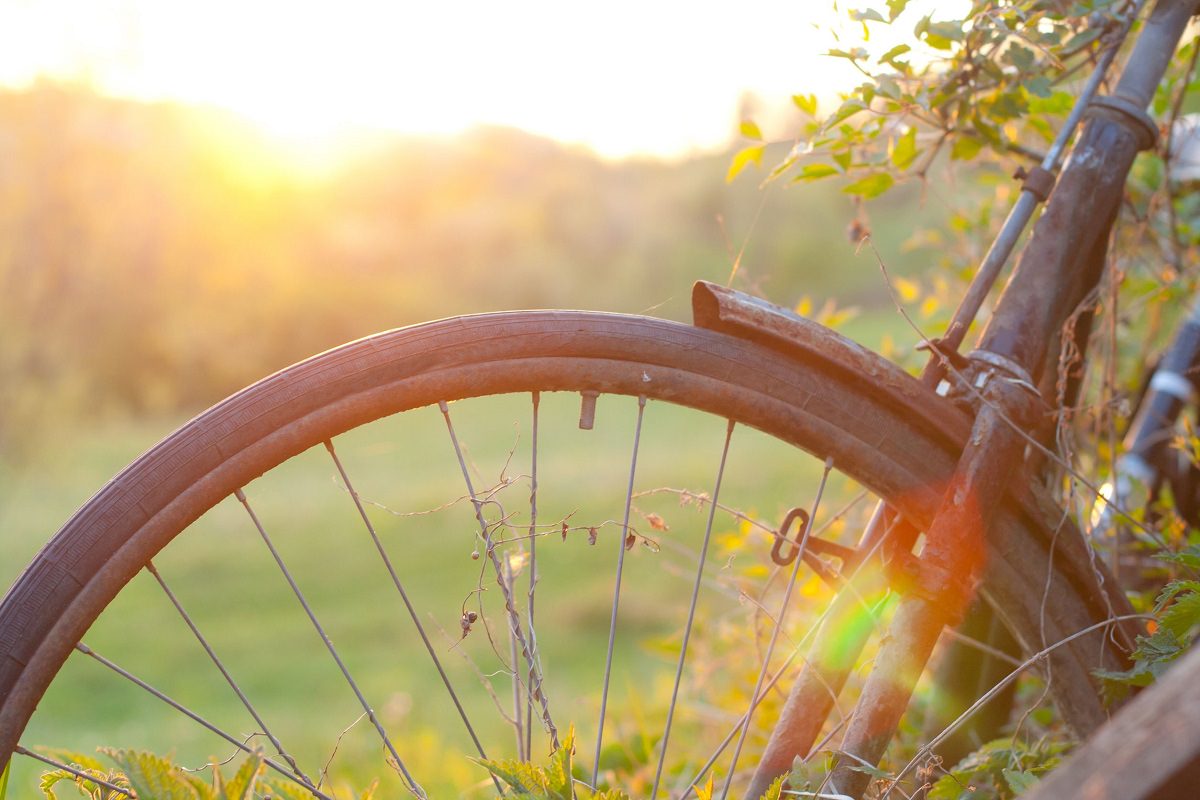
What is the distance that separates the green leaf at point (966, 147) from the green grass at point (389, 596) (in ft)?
2.99

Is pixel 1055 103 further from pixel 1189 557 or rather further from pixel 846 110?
pixel 1189 557

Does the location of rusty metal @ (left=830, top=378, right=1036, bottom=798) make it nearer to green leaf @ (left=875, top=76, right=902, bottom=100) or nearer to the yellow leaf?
green leaf @ (left=875, top=76, right=902, bottom=100)

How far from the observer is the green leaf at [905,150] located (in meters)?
1.43

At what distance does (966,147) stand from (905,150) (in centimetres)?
9

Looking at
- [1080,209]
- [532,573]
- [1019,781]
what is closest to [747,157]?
[1080,209]

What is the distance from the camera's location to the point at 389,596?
542 cm

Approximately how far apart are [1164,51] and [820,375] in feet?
2.03

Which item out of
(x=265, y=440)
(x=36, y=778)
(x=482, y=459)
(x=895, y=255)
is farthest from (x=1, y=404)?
(x=895, y=255)

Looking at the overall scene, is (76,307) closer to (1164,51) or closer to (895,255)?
(1164,51)

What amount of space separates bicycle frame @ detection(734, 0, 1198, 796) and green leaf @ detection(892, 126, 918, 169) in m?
0.25

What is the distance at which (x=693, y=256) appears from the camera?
12672 mm

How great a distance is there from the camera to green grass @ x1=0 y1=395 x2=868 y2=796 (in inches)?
132

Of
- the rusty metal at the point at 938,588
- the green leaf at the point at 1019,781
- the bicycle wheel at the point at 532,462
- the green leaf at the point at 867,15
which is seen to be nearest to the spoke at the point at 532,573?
the bicycle wheel at the point at 532,462

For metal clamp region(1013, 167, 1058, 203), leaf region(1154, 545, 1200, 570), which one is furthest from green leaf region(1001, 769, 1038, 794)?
metal clamp region(1013, 167, 1058, 203)
